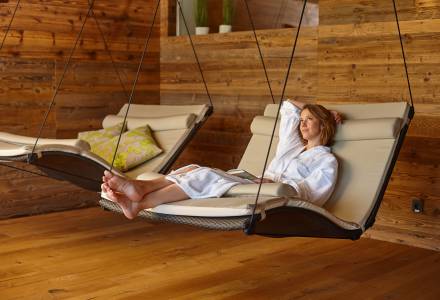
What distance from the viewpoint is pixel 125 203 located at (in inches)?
114

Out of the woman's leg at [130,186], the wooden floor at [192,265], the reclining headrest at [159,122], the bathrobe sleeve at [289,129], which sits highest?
the bathrobe sleeve at [289,129]

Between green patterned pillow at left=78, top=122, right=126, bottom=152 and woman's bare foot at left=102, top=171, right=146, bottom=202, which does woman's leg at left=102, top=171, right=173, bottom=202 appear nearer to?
woman's bare foot at left=102, top=171, right=146, bottom=202

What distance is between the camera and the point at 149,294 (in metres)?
3.08

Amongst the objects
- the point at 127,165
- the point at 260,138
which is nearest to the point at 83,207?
the point at 127,165

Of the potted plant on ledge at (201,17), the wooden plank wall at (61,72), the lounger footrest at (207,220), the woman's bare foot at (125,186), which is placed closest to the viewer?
the lounger footrest at (207,220)

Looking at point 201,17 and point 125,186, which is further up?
point 201,17

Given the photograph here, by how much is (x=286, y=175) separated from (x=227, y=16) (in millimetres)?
2237

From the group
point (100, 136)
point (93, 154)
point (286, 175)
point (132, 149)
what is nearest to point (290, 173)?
point (286, 175)

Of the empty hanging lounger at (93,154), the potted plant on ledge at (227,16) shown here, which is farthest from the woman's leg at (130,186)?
the potted plant on ledge at (227,16)

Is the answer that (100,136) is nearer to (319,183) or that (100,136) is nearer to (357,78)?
(357,78)

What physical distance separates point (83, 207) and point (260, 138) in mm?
1977

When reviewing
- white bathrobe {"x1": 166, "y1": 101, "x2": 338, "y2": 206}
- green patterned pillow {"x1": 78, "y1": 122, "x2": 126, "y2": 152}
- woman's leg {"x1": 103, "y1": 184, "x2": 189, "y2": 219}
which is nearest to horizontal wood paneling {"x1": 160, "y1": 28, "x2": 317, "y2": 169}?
green patterned pillow {"x1": 78, "y1": 122, "x2": 126, "y2": 152}

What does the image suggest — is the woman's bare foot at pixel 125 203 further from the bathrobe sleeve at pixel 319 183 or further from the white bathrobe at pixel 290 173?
the bathrobe sleeve at pixel 319 183

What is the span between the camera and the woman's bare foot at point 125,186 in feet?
9.31
